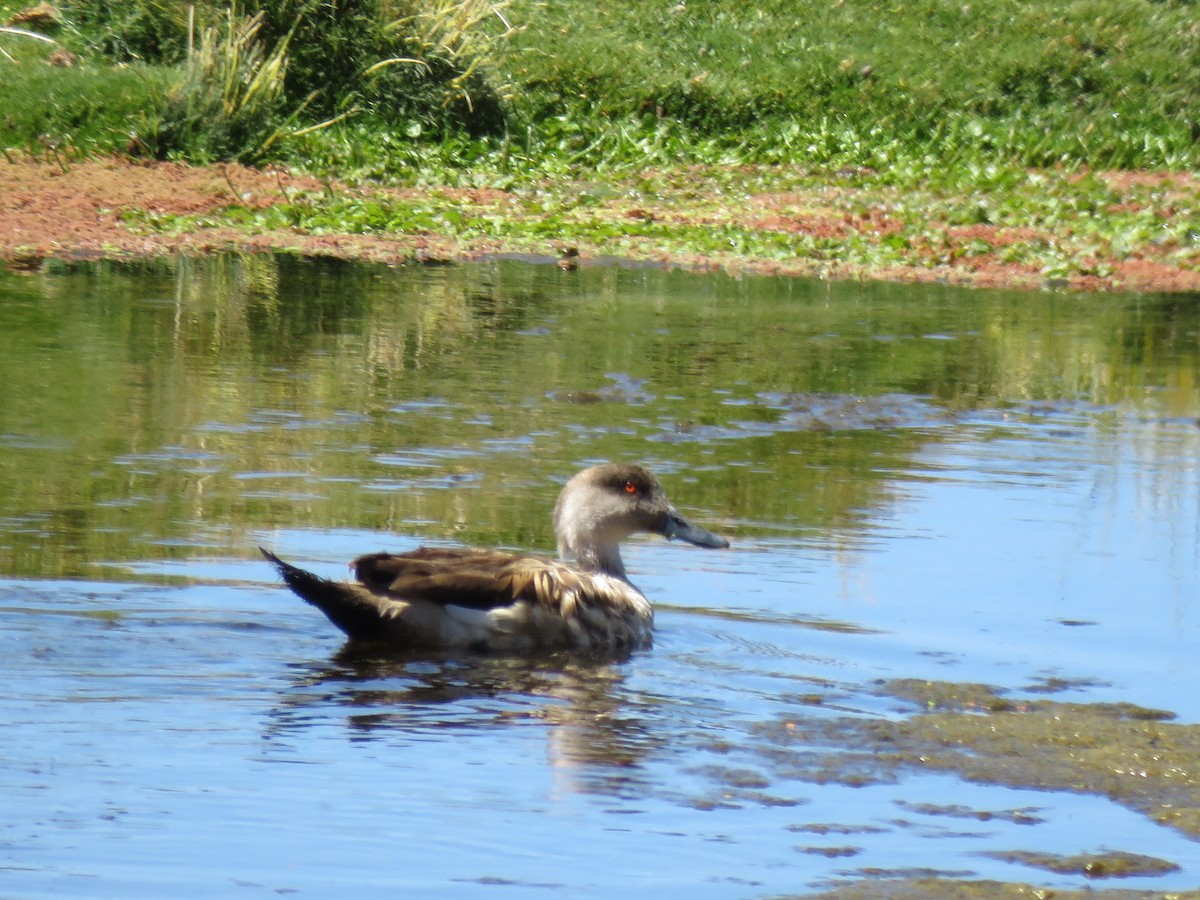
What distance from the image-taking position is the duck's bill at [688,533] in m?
8.06

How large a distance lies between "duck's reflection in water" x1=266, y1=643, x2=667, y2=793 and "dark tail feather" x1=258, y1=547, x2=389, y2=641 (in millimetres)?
83

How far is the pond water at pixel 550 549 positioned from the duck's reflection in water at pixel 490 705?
0.02m

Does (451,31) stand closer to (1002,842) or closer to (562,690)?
(562,690)

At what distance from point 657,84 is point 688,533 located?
19863 mm

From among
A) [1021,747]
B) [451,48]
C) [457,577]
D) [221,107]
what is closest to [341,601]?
[457,577]

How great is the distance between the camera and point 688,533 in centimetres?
808

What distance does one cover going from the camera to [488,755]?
570 cm

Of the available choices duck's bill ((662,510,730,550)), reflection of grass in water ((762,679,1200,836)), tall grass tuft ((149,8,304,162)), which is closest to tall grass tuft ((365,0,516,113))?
tall grass tuft ((149,8,304,162))

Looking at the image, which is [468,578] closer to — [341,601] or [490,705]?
[341,601]

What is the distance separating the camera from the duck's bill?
8.06 m

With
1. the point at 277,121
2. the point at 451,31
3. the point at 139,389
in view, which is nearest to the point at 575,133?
the point at 451,31

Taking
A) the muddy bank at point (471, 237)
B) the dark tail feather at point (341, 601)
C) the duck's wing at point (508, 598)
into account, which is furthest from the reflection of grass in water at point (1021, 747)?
the muddy bank at point (471, 237)

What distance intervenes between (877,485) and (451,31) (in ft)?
54.8

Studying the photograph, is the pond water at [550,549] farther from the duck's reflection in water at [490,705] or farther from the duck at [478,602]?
the duck at [478,602]
